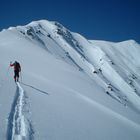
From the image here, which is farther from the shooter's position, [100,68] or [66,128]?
[100,68]

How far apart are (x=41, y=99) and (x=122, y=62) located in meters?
92.3

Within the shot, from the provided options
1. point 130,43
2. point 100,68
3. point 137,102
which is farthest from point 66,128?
point 130,43

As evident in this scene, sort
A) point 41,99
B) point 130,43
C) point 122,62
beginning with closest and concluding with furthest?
point 41,99, point 122,62, point 130,43

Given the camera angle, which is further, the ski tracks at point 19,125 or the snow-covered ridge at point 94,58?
the snow-covered ridge at point 94,58

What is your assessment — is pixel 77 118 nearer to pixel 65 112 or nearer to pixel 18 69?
pixel 65 112

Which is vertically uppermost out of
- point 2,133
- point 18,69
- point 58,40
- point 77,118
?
point 58,40

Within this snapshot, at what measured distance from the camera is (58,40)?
3145 inches

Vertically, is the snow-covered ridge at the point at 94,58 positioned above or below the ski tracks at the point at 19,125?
above

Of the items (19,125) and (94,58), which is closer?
(19,125)

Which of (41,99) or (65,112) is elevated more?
(41,99)

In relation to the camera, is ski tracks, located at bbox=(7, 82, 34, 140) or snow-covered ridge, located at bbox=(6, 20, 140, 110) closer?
ski tracks, located at bbox=(7, 82, 34, 140)

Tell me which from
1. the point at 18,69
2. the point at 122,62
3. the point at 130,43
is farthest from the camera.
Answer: the point at 130,43

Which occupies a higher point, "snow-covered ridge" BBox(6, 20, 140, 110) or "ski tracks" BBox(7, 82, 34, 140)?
"snow-covered ridge" BBox(6, 20, 140, 110)

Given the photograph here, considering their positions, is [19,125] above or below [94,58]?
below
